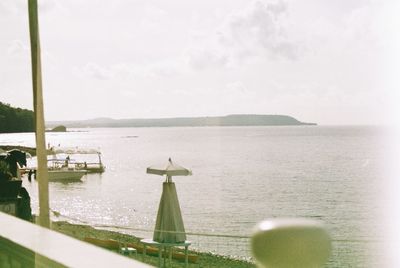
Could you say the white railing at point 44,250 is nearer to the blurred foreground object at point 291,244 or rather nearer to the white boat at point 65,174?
the blurred foreground object at point 291,244

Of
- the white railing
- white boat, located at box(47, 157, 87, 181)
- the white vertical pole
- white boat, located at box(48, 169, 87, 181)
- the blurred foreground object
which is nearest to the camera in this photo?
the blurred foreground object

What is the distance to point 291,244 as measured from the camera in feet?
3.15

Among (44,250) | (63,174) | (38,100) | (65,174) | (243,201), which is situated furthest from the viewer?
(65,174)

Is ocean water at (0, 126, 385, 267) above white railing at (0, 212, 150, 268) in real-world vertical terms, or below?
below

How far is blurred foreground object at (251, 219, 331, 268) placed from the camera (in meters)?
0.95

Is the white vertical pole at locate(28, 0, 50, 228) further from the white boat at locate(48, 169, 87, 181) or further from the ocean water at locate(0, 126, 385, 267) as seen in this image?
the white boat at locate(48, 169, 87, 181)

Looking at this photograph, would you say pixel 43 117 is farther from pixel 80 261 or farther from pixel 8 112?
pixel 8 112

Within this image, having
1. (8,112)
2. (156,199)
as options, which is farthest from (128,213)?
(8,112)

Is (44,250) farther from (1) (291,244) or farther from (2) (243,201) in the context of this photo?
(2) (243,201)

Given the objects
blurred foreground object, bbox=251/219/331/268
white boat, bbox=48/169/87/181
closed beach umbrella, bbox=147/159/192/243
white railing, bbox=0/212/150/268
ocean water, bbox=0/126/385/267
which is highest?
blurred foreground object, bbox=251/219/331/268

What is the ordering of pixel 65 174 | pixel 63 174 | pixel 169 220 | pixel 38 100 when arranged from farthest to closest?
1. pixel 65 174
2. pixel 63 174
3. pixel 169 220
4. pixel 38 100

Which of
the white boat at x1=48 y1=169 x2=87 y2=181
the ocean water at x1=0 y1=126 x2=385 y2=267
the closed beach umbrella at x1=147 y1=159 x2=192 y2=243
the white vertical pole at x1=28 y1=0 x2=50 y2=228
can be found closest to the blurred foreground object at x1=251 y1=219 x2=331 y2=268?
the white vertical pole at x1=28 y1=0 x2=50 y2=228

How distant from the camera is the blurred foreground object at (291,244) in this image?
0.95m

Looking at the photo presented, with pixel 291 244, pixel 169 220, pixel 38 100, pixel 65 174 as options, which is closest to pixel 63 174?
pixel 65 174
